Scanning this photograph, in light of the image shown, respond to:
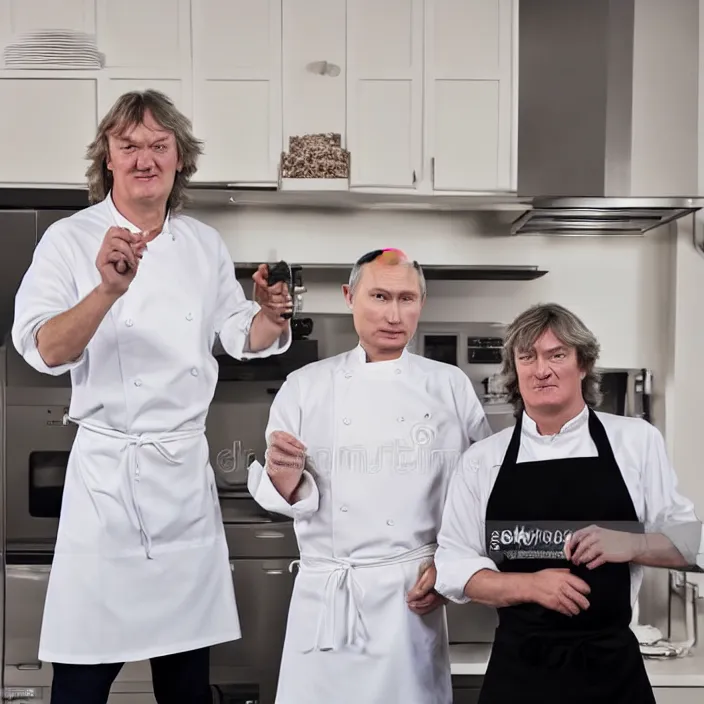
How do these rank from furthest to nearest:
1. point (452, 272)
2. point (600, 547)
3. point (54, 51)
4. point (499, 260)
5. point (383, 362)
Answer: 1. point (499, 260)
2. point (452, 272)
3. point (54, 51)
4. point (383, 362)
5. point (600, 547)

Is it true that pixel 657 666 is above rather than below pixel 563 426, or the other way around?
below

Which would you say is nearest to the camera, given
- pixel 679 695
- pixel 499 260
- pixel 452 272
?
pixel 679 695

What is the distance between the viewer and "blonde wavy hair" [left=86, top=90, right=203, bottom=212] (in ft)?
4.99

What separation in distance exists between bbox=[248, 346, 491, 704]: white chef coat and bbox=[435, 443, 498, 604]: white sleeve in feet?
0.35

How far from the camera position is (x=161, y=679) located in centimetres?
156

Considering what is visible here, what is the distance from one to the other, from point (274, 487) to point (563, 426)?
520 mm

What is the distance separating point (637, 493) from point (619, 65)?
152 centimetres

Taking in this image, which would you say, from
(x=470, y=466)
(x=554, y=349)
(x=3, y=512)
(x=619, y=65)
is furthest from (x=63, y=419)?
(x=619, y=65)

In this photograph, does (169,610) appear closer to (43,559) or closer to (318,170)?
(43,559)

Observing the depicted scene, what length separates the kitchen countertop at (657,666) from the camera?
2238 mm

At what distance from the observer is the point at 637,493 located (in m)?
1.39

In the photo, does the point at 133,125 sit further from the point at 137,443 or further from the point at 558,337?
the point at 558,337

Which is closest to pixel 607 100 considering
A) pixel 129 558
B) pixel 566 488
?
pixel 566 488

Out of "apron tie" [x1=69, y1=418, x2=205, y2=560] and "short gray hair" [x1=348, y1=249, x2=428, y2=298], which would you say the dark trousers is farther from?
"short gray hair" [x1=348, y1=249, x2=428, y2=298]
